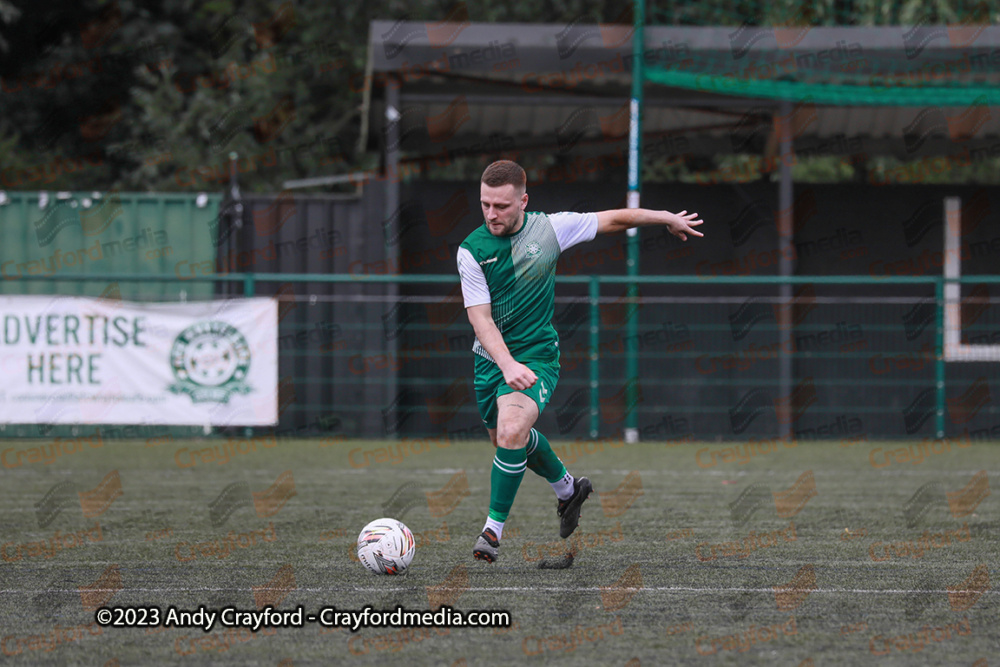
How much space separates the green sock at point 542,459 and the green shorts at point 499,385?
0.20 meters

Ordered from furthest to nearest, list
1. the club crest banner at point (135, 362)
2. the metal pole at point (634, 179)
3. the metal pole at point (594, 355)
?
the metal pole at point (594, 355)
the metal pole at point (634, 179)
the club crest banner at point (135, 362)

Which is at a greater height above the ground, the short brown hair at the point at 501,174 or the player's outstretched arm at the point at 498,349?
the short brown hair at the point at 501,174

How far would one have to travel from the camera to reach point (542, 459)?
6.47m

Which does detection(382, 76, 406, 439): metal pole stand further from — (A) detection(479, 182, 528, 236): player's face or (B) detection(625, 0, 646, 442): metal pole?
(A) detection(479, 182, 528, 236): player's face

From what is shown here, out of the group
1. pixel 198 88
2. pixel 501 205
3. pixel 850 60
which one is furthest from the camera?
pixel 198 88

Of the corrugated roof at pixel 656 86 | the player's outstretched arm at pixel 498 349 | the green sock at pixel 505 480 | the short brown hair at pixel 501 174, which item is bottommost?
the green sock at pixel 505 480

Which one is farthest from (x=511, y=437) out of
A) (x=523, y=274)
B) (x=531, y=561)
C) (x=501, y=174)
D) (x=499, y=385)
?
(x=501, y=174)

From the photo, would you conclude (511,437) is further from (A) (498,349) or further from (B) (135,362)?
(B) (135,362)

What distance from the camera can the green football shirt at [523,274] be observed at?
Result: 6.11m

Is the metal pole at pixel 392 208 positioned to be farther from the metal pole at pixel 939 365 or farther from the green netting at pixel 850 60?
the metal pole at pixel 939 365

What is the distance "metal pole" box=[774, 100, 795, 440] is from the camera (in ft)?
46.3

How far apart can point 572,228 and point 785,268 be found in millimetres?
8866

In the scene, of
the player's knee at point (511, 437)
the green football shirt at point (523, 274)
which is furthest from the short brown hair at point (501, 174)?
the player's knee at point (511, 437)

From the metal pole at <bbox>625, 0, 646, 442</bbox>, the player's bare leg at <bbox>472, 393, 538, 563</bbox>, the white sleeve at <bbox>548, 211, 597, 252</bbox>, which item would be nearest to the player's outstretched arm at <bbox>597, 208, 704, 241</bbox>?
the white sleeve at <bbox>548, 211, 597, 252</bbox>
